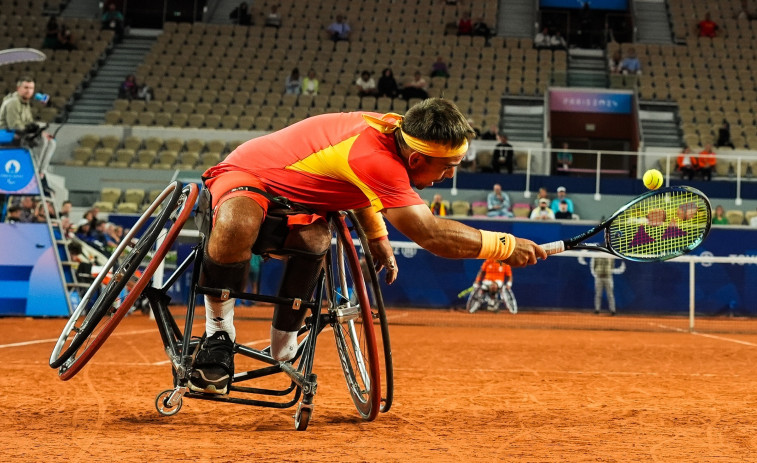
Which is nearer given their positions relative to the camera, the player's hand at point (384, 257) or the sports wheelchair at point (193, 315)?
the sports wheelchair at point (193, 315)

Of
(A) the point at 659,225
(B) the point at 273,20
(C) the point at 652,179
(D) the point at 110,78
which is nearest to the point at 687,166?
(B) the point at 273,20

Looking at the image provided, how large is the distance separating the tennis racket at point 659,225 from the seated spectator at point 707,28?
81.7ft

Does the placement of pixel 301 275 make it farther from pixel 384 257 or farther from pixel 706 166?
pixel 706 166

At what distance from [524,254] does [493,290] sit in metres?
12.9

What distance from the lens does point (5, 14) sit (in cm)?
2836

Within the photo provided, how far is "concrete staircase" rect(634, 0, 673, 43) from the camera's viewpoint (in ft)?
94.1

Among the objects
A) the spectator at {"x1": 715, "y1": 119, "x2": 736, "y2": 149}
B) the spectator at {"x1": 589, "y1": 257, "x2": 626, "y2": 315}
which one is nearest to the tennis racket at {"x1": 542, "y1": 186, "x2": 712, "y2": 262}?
the spectator at {"x1": 589, "y1": 257, "x2": 626, "y2": 315}

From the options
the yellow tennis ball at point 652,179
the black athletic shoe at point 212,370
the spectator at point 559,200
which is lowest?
the black athletic shoe at point 212,370

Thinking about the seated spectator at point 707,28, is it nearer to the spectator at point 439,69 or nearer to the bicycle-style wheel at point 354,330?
the spectator at point 439,69

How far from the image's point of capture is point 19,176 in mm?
12516

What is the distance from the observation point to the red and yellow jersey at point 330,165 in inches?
149

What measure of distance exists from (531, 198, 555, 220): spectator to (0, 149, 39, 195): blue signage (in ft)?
32.9

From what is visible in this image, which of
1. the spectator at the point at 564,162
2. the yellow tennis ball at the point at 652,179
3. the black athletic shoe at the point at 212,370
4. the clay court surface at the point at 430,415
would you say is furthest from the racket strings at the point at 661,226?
the spectator at the point at 564,162

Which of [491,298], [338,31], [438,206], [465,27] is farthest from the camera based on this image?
[465,27]
